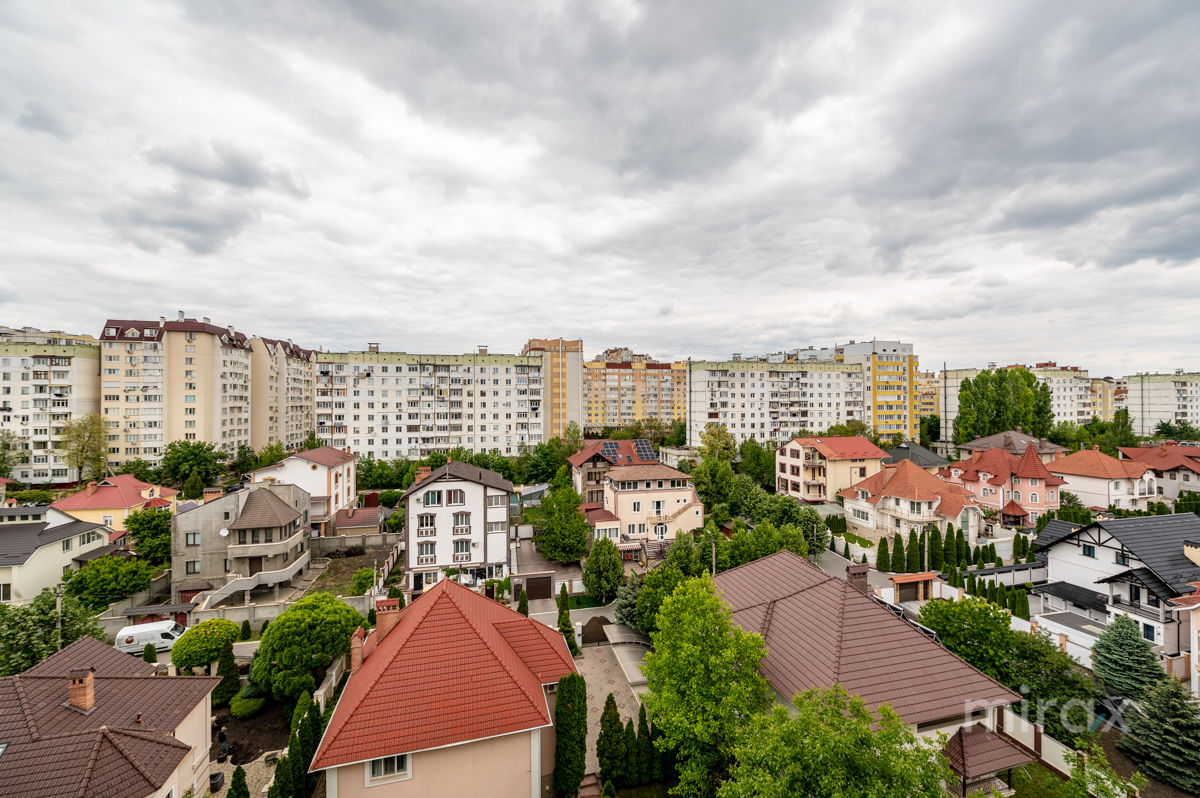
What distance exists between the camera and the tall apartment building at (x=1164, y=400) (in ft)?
334

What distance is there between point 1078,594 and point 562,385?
205 ft

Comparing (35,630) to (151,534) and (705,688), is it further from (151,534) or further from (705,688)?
(705,688)

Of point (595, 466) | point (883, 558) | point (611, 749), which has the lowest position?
point (883, 558)

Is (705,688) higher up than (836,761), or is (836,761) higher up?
(836,761)

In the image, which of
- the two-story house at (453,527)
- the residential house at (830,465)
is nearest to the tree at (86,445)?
the two-story house at (453,527)

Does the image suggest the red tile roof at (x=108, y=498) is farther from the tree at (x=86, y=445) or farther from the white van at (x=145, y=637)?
the white van at (x=145, y=637)

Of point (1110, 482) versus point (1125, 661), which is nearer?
point (1125, 661)

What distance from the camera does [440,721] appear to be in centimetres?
1255

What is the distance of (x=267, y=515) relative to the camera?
3192cm

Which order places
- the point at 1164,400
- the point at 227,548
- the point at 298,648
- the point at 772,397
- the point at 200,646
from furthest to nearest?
the point at 1164,400
the point at 772,397
the point at 227,548
the point at 200,646
the point at 298,648

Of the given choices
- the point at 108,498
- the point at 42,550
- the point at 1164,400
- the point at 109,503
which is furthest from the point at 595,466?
the point at 1164,400

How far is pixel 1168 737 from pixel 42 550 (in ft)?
169

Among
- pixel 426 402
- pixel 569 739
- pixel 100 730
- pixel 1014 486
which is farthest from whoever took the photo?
pixel 426 402

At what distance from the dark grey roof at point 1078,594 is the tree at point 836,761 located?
2257 centimetres
